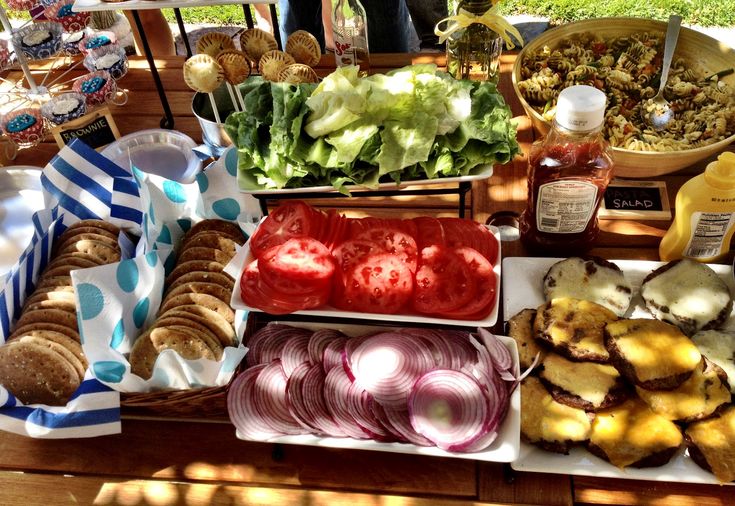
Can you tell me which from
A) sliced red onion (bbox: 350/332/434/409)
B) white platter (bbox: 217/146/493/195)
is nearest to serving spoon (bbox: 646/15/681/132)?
white platter (bbox: 217/146/493/195)

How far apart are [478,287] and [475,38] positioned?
1093 millimetres

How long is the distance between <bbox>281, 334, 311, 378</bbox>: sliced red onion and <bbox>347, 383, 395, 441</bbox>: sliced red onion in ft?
0.55

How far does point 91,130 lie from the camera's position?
2320 millimetres

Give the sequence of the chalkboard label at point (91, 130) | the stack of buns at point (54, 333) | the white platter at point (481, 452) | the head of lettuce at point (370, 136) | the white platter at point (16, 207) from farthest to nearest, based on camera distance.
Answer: the chalkboard label at point (91, 130) < the white platter at point (16, 207) < the head of lettuce at point (370, 136) < the stack of buns at point (54, 333) < the white platter at point (481, 452)

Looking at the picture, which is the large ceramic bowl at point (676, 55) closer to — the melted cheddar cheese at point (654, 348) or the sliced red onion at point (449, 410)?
the melted cheddar cheese at point (654, 348)

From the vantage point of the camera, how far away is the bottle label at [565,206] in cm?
166

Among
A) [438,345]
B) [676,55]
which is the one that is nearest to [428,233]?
[438,345]

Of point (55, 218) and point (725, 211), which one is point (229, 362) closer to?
point (55, 218)

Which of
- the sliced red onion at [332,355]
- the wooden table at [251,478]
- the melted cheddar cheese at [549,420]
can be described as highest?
the sliced red onion at [332,355]

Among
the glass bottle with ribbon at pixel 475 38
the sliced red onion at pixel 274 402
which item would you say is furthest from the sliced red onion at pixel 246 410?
the glass bottle with ribbon at pixel 475 38

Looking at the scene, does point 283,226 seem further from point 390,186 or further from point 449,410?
point 449,410

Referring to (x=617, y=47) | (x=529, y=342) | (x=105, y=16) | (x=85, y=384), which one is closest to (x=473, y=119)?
(x=529, y=342)

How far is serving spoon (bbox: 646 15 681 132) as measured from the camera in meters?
2.02

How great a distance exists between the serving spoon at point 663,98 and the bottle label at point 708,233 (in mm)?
466
